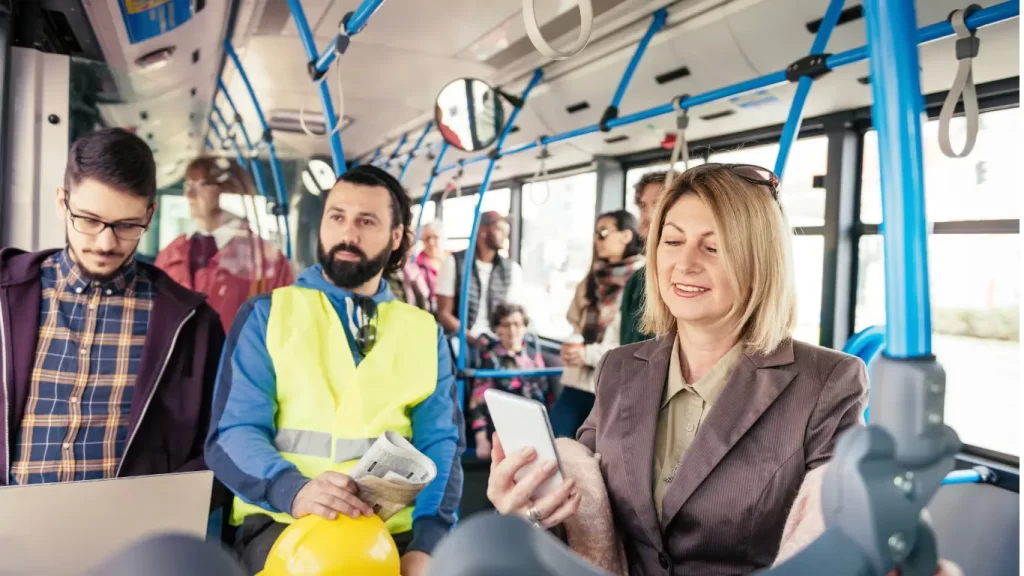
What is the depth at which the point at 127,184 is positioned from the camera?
2107mm

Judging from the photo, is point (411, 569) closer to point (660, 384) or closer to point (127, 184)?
point (660, 384)

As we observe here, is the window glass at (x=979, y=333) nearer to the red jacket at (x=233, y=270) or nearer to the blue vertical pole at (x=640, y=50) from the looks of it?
the blue vertical pole at (x=640, y=50)

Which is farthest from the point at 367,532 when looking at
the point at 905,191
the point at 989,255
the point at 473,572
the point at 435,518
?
the point at 989,255

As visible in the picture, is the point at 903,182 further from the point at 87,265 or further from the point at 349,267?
the point at 87,265

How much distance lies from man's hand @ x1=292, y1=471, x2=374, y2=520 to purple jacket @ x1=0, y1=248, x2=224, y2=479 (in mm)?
709

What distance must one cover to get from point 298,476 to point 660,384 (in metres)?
0.97

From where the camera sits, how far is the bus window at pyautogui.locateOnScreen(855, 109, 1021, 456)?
96.0 inches

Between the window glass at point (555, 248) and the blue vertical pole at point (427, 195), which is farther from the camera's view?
the window glass at point (555, 248)

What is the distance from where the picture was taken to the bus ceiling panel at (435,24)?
3.04 m

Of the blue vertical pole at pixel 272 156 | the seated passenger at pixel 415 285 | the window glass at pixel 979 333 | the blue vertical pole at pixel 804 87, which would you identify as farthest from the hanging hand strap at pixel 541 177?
the window glass at pixel 979 333

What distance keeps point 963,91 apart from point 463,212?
3.71 m

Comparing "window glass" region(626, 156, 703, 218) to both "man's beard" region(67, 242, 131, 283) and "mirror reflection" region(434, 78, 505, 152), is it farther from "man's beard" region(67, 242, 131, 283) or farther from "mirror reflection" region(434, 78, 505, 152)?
"man's beard" region(67, 242, 131, 283)

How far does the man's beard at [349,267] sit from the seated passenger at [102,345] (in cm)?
40

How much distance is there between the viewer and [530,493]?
1225 mm
